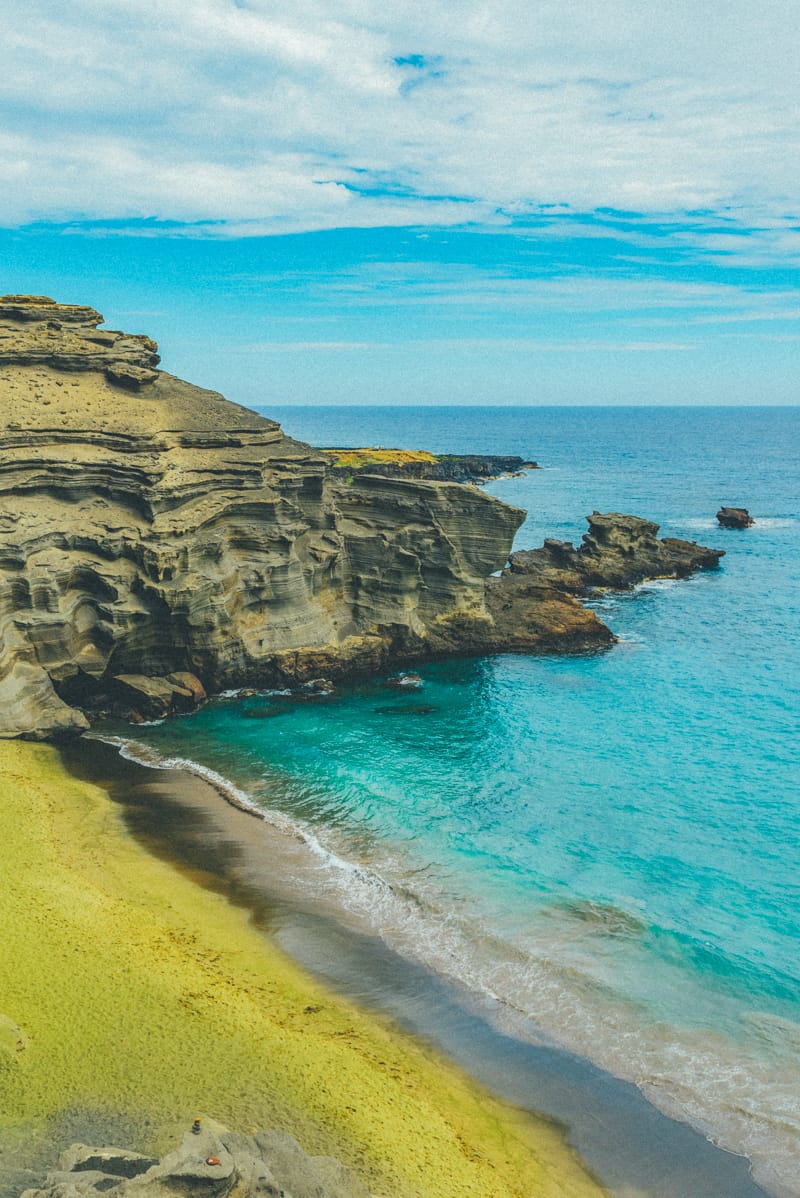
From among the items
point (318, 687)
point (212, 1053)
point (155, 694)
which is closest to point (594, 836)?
point (212, 1053)

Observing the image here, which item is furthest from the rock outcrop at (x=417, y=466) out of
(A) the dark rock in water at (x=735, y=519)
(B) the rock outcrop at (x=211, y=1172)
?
(B) the rock outcrop at (x=211, y=1172)

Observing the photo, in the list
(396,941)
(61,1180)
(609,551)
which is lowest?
(396,941)

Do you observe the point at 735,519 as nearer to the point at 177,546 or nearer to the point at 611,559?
the point at 611,559

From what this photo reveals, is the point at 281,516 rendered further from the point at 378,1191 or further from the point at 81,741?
the point at 378,1191

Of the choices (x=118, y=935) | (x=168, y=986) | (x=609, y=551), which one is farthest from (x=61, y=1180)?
(x=609, y=551)

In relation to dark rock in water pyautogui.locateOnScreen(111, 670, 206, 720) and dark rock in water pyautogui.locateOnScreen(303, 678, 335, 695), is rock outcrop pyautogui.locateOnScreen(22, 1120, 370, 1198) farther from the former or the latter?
dark rock in water pyautogui.locateOnScreen(303, 678, 335, 695)

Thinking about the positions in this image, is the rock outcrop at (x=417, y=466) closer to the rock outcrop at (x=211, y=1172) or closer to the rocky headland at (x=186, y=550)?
the rocky headland at (x=186, y=550)

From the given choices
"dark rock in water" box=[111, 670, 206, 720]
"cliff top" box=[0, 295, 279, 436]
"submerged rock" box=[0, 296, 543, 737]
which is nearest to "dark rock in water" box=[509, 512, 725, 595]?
"submerged rock" box=[0, 296, 543, 737]
